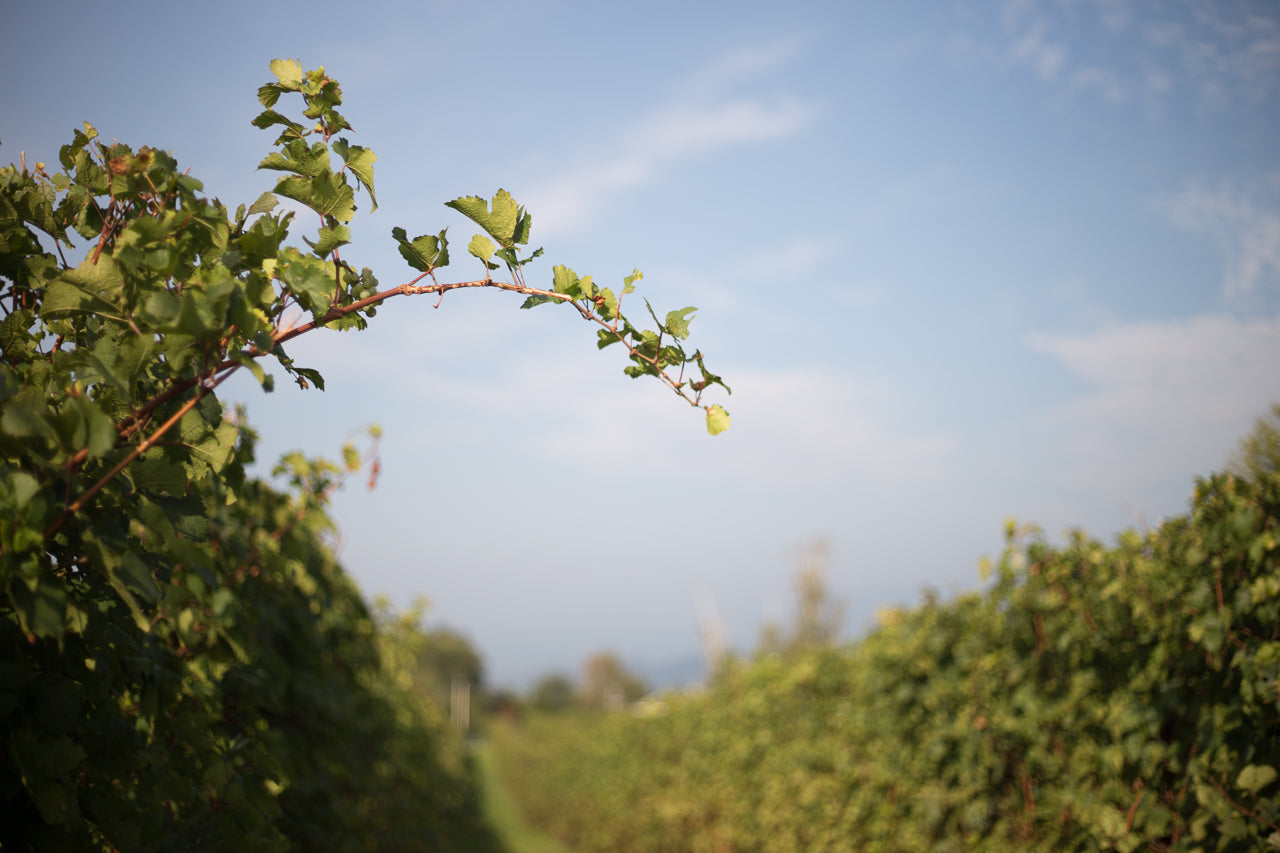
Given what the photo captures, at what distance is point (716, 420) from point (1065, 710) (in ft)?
8.81

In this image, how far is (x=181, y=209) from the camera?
4.64ft

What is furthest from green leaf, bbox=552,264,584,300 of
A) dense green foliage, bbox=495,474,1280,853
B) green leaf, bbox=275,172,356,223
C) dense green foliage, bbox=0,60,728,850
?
dense green foliage, bbox=495,474,1280,853

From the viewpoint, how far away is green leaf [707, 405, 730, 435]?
5.20ft

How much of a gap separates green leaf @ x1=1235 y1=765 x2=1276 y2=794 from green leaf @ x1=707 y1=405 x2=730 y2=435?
2.08 m

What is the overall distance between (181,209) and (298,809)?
289 cm

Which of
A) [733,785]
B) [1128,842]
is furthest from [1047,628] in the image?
[733,785]

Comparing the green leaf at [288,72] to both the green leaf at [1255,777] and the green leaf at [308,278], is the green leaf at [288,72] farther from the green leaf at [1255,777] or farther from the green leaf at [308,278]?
the green leaf at [1255,777]

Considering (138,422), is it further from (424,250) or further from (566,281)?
(566,281)

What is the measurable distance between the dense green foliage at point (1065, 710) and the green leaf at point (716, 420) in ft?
6.27

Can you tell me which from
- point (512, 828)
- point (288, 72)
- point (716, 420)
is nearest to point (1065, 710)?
point (716, 420)

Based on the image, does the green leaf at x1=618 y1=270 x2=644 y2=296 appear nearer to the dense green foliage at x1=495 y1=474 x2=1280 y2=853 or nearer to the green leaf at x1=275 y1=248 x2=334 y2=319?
the green leaf at x1=275 y1=248 x2=334 y2=319

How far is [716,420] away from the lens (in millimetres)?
1597

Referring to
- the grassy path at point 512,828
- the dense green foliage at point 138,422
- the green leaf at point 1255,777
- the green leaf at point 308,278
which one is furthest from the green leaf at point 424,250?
the grassy path at point 512,828

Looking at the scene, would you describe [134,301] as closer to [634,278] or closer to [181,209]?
[181,209]
